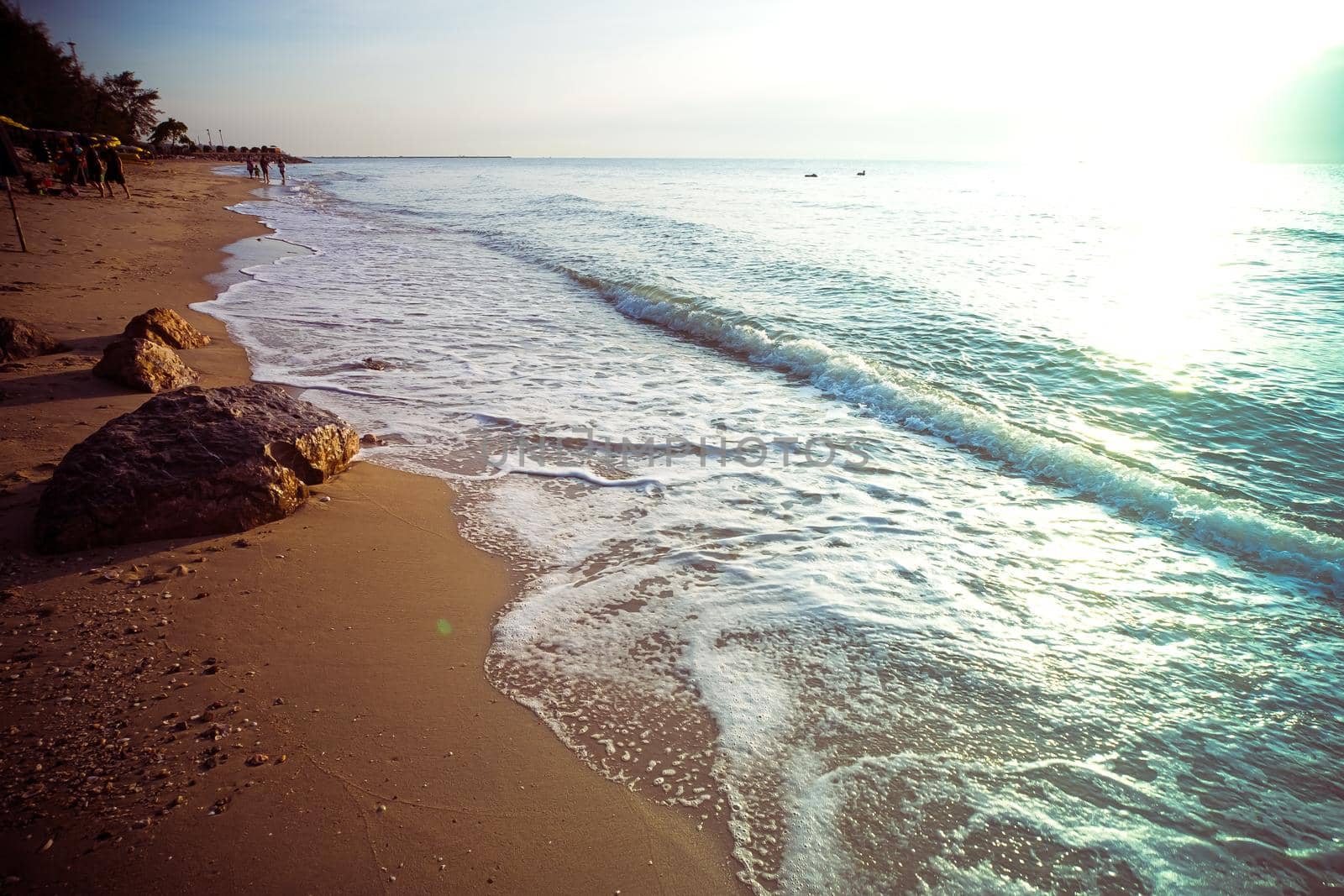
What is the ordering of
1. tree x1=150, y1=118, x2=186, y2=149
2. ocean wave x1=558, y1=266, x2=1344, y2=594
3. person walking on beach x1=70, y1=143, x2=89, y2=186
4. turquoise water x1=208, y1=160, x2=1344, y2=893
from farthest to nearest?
tree x1=150, y1=118, x2=186, y2=149, person walking on beach x1=70, y1=143, x2=89, y2=186, ocean wave x1=558, y1=266, x2=1344, y2=594, turquoise water x1=208, y1=160, x2=1344, y2=893

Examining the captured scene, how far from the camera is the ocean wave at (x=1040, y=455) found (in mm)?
4477

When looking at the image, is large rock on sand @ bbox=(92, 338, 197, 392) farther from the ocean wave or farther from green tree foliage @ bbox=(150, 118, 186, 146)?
green tree foliage @ bbox=(150, 118, 186, 146)

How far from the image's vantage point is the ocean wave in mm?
4477

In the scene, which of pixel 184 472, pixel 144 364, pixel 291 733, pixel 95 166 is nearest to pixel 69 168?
pixel 95 166

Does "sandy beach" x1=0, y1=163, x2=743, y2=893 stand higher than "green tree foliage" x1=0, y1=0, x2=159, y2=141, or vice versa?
"green tree foliage" x1=0, y1=0, x2=159, y2=141

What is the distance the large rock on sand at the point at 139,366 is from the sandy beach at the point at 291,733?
5.94 ft

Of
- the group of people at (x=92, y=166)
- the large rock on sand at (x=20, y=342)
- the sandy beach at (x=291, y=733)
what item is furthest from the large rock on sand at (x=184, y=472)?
the group of people at (x=92, y=166)

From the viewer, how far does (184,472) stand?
3900 mm

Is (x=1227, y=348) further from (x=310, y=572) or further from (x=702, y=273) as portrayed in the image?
(x=310, y=572)

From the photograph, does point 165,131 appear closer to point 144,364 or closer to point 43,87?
point 43,87

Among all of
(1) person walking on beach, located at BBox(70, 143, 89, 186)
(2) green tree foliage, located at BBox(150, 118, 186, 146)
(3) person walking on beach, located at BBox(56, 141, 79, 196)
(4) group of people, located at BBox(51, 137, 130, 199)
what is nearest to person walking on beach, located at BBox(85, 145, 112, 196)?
(4) group of people, located at BBox(51, 137, 130, 199)

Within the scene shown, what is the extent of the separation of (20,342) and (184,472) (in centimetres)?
462

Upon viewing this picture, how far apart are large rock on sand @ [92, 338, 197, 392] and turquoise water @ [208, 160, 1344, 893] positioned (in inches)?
42.2

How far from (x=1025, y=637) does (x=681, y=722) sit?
206 centimetres
